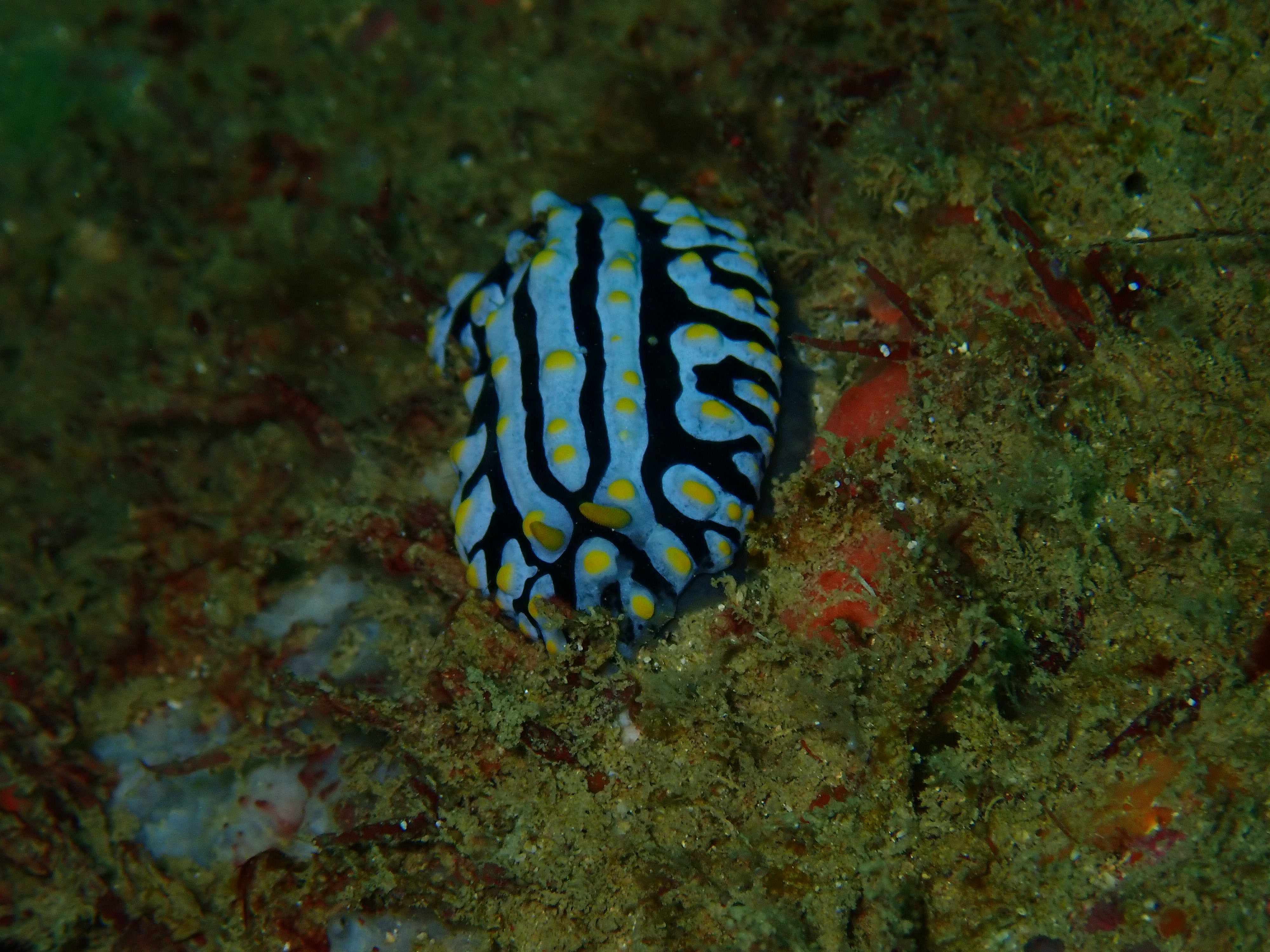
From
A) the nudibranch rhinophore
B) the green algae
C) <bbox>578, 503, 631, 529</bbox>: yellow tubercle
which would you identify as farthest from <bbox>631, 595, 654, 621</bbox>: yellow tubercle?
<bbox>578, 503, 631, 529</bbox>: yellow tubercle

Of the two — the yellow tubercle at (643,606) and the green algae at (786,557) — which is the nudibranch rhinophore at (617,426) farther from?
the green algae at (786,557)

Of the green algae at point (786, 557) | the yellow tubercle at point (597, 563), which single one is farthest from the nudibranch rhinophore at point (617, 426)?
the green algae at point (786, 557)

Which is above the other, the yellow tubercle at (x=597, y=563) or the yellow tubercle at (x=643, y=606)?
the yellow tubercle at (x=597, y=563)

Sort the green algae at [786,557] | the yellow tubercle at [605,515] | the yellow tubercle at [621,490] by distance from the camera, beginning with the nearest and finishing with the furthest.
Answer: the green algae at [786,557] → the yellow tubercle at [605,515] → the yellow tubercle at [621,490]

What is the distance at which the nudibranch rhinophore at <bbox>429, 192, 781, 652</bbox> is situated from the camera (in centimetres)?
301

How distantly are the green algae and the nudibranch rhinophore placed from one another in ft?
0.70

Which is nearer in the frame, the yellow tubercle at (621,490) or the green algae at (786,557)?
the green algae at (786,557)

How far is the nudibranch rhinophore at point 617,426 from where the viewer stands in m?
3.01

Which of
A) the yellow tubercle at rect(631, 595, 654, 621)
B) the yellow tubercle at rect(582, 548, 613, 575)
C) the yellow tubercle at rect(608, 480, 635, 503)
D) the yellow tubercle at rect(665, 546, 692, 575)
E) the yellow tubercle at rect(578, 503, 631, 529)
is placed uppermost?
the yellow tubercle at rect(608, 480, 635, 503)

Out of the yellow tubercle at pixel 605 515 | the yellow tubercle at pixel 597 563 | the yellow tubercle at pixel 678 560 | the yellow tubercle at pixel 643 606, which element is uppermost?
the yellow tubercle at pixel 605 515

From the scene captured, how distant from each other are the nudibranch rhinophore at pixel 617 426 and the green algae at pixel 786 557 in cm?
21

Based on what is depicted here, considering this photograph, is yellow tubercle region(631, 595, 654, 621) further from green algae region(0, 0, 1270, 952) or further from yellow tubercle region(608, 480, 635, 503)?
yellow tubercle region(608, 480, 635, 503)

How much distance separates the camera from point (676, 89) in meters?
4.68

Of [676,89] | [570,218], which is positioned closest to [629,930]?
[570,218]
